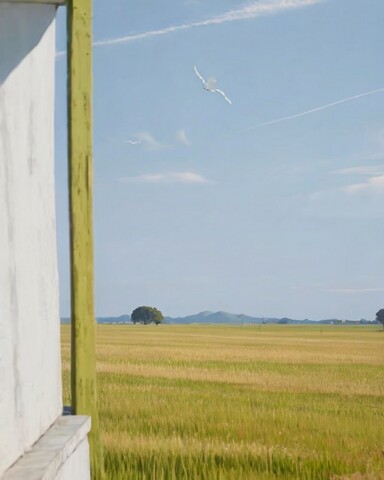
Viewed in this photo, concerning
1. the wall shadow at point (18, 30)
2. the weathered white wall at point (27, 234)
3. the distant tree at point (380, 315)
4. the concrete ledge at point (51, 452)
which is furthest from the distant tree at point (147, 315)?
the wall shadow at point (18, 30)

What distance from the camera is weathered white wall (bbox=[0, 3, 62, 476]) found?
3676mm

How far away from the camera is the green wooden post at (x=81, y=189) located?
18.3 ft

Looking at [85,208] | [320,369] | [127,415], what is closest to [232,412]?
[127,415]

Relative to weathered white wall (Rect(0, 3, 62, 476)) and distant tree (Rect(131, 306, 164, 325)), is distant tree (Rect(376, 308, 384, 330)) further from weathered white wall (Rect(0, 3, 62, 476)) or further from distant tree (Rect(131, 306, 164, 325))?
weathered white wall (Rect(0, 3, 62, 476))

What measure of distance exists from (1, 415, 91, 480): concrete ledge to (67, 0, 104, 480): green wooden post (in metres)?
0.88

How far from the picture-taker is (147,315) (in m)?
167

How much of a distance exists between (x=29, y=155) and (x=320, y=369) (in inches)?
963

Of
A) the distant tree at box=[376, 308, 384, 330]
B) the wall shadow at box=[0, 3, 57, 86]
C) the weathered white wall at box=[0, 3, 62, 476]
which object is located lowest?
the weathered white wall at box=[0, 3, 62, 476]

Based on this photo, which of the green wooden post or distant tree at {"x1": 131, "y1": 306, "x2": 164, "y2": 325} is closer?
the green wooden post

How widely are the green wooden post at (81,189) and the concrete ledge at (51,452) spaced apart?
0.88 metres

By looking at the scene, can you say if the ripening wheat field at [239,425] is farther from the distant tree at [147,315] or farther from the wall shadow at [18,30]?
the distant tree at [147,315]

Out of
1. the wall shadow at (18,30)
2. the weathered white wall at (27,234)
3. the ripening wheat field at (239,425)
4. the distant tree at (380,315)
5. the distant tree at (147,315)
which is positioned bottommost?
the ripening wheat field at (239,425)

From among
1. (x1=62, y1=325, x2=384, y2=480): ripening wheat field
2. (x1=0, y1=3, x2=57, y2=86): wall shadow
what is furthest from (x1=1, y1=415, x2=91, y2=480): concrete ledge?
(x1=62, y1=325, x2=384, y2=480): ripening wheat field

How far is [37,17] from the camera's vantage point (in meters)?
4.46
